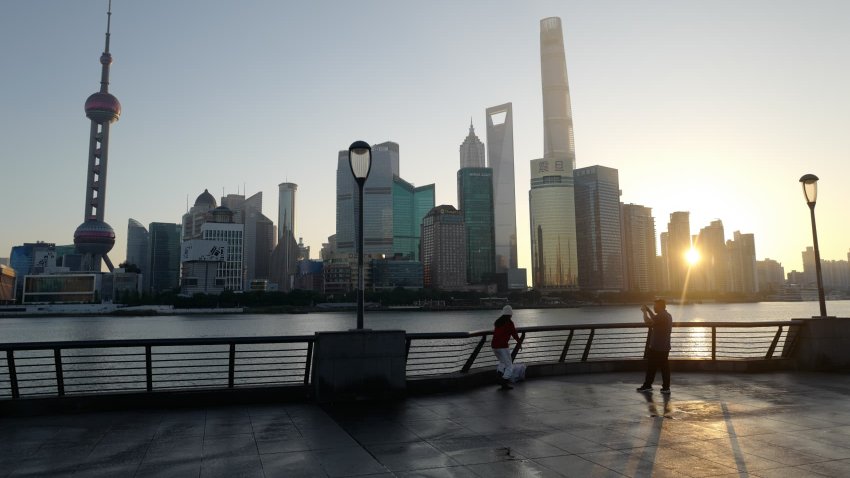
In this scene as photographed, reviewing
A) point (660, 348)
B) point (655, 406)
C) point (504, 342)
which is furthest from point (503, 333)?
point (655, 406)

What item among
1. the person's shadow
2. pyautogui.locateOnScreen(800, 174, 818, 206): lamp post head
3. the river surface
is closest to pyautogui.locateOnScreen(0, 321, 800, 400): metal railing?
the person's shadow

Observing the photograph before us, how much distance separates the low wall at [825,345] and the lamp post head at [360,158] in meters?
13.3

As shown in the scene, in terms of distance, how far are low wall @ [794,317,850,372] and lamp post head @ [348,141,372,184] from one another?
13.3 metres

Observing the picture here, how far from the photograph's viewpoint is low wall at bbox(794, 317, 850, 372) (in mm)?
15508

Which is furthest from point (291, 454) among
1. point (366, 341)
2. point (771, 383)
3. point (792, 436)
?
point (771, 383)

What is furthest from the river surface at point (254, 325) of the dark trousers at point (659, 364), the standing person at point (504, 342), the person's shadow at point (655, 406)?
the person's shadow at point (655, 406)

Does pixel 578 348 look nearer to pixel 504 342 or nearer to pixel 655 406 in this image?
pixel 504 342

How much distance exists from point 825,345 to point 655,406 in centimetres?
862

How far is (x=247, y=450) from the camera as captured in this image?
7.54 metres

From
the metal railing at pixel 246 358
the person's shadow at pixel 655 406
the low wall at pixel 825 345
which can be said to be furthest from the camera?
the low wall at pixel 825 345

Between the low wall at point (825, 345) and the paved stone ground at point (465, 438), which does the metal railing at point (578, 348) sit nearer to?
the low wall at point (825, 345)

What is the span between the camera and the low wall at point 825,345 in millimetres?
15508

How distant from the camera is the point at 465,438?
8.11 m

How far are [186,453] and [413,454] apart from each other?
3033 millimetres
